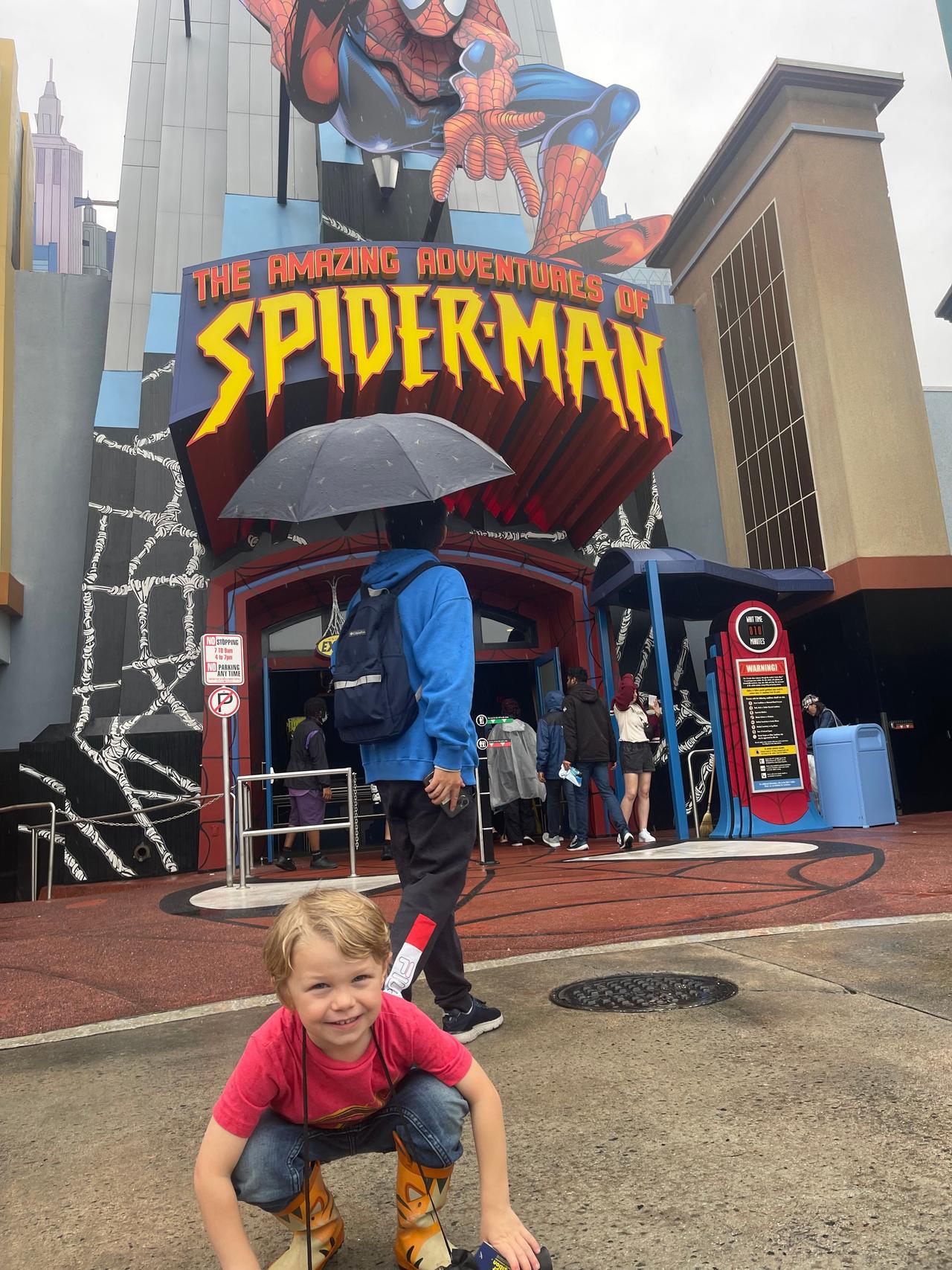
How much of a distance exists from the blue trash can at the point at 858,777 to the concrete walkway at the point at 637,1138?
7.24 meters

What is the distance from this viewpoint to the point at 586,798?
1108 cm

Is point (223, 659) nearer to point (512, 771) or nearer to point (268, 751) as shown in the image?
point (268, 751)

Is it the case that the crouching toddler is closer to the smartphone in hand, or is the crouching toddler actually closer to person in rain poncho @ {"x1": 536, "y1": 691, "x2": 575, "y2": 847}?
the smartphone in hand

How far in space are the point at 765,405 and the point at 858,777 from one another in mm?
7488

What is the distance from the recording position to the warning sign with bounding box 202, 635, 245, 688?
907 cm

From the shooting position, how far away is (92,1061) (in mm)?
3334

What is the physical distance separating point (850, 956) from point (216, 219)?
52.0 feet

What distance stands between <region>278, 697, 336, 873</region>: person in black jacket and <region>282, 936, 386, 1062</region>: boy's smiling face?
29.6 ft

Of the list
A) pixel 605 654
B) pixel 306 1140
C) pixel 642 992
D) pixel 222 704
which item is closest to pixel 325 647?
pixel 605 654

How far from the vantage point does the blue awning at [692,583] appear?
12.3 metres

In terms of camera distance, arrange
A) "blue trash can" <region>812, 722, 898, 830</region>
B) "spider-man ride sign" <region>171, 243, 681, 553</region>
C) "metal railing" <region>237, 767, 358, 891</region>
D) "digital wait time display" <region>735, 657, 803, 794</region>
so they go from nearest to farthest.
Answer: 1. "metal railing" <region>237, 767, 358, 891</region>
2. "blue trash can" <region>812, 722, 898, 830</region>
3. "digital wait time display" <region>735, 657, 803, 794</region>
4. "spider-man ride sign" <region>171, 243, 681, 553</region>

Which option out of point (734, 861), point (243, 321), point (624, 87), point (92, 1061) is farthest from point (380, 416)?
point (624, 87)

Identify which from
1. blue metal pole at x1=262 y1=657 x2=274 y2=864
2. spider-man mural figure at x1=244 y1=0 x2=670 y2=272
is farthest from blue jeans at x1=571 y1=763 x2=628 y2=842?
spider-man mural figure at x1=244 y1=0 x2=670 y2=272

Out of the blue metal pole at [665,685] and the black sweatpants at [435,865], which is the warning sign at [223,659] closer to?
the blue metal pole at [665,685]
